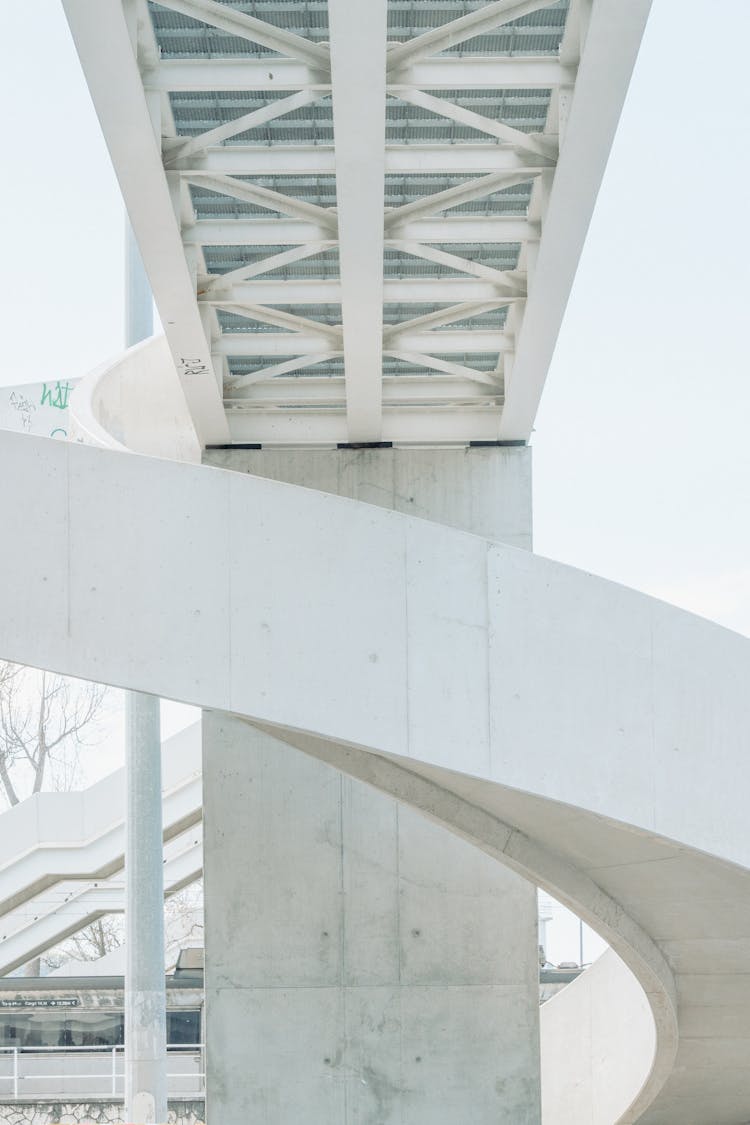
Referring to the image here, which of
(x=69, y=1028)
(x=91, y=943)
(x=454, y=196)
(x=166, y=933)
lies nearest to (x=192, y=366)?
(x=454, y=196)

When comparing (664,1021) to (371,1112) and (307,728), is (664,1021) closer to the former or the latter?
(371,1112)

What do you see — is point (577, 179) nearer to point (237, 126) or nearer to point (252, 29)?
point (237, 126)

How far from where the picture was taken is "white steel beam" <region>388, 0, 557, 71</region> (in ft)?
28.9

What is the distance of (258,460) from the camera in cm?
1647

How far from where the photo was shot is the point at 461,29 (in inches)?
356

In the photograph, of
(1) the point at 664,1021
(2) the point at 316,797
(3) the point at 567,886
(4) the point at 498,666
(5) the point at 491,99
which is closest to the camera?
(4) the point at 498,666

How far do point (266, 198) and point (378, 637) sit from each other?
4.74 meters

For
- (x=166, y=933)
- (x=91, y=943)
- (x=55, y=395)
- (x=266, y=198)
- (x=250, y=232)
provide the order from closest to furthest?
(x=266, y=198) → (x=250, y=232) → (x=55, y=395) → (x=166, y=933) → (x=91, y=943)

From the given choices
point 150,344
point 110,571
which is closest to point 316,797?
point 150,344

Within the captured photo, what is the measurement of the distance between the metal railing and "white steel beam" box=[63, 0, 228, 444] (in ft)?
40.2

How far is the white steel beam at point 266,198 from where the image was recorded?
1105cm

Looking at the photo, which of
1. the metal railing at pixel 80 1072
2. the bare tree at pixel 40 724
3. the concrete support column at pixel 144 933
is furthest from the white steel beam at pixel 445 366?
the bare tree at pixel 40 724

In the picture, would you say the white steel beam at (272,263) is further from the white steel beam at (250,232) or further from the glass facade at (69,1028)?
the glass facade at (69,1028)

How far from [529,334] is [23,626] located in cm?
696
